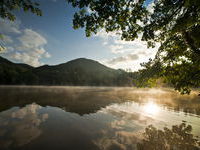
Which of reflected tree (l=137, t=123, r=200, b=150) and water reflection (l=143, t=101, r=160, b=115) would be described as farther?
water reflection (l=143, t=101, r=160, b=115)

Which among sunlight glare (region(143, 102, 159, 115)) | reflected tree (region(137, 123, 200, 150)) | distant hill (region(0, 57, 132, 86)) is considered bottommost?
sunlight glare (region(143, 102, 159, 115))

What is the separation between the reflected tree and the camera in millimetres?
6659

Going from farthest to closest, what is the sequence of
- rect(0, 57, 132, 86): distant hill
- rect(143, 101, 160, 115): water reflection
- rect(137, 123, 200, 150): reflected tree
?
rect(0, 57, 132, 86): distant hill → rect(143, 101, 160, 115): water reflection → rect(137, 123, 200, 150): reflected tree

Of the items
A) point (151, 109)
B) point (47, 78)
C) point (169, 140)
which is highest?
point (47, 78)

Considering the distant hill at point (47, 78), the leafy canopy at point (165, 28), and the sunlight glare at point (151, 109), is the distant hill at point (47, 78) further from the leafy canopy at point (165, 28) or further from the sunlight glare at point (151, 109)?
the leafy canopy at point (165, 28)

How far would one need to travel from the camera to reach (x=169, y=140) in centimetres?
739

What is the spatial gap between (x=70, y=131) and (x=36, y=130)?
7.74 feet

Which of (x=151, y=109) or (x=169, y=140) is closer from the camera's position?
(x=169, y=140)

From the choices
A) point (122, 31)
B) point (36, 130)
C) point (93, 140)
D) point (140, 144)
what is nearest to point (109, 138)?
point (93, 140)

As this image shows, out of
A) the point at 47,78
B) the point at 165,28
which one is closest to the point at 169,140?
the point at 165,28

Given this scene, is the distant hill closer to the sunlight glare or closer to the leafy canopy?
the sunlight glare

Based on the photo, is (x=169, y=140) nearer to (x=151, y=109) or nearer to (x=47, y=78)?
(x=151, y=109)

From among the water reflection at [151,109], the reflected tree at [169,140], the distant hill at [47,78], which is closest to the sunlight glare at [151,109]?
the water reflection at [151,109]

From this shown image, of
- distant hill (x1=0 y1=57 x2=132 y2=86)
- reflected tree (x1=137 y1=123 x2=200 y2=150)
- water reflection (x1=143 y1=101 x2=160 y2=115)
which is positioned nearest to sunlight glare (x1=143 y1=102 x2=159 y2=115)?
water reflection (x1=143 y1=101 x2=160 y2=115)
